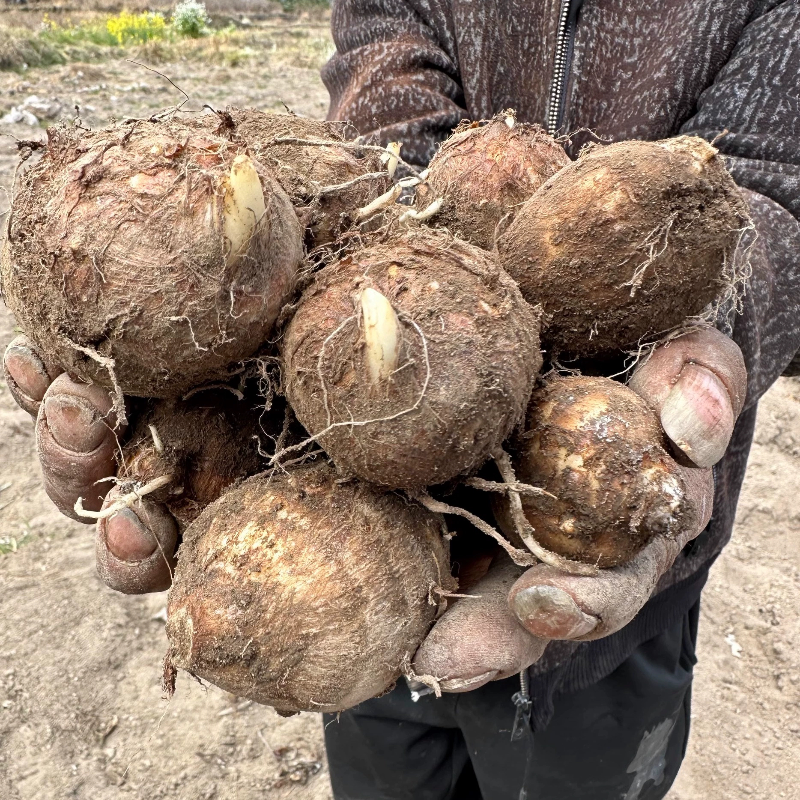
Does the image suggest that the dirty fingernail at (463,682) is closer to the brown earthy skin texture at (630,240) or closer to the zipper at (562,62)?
the brown earthy skin texture at (630,240)

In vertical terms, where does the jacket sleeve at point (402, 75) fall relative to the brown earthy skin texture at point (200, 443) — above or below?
above

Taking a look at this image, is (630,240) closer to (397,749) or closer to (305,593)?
(305,593)

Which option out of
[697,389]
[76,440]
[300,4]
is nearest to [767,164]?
[697,389]

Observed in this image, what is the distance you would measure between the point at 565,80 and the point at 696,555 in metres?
1.30

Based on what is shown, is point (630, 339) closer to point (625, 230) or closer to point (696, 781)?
point (625, 230)

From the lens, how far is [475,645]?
1335 mm

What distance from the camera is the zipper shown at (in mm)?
1984

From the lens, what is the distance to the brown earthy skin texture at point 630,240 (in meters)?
1.38

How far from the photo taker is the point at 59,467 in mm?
1608

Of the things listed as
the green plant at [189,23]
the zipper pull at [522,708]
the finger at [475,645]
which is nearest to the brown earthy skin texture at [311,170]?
the finger at [475,645]

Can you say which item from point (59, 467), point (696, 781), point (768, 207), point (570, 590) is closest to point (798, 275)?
point (768, 207)

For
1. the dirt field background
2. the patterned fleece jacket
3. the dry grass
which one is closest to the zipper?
the patterned fleece jacket

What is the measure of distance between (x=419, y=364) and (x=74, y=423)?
2.48ft

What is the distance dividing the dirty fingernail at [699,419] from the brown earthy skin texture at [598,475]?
3 centimetres
